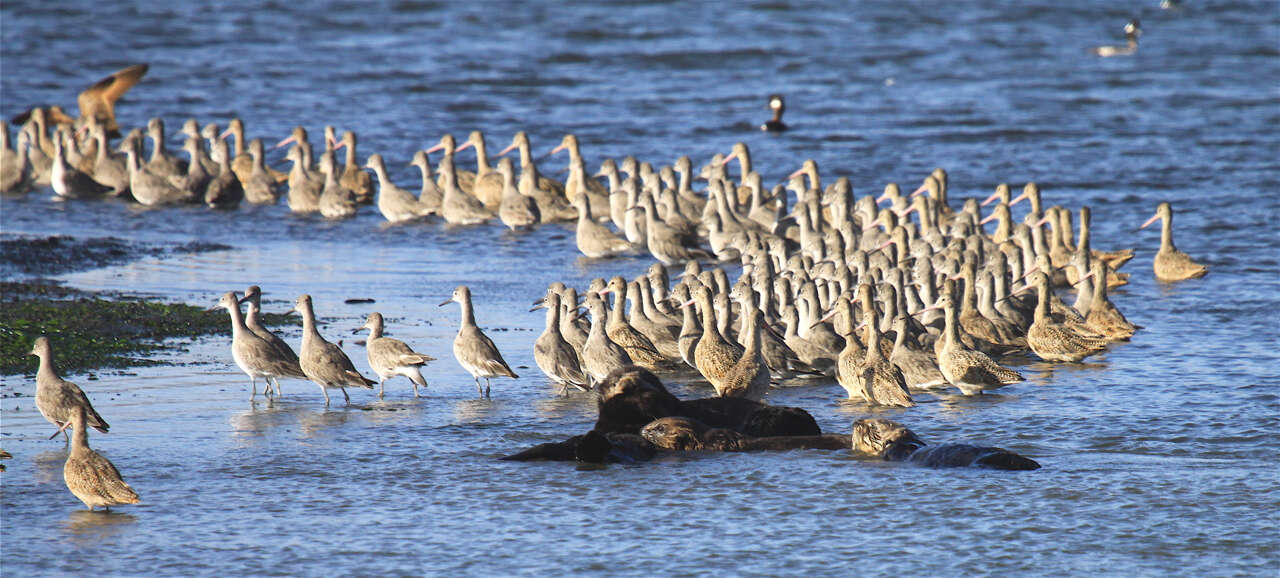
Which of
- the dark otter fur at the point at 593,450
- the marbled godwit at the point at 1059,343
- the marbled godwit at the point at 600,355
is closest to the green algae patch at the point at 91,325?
the marbled godwit at the point at 600,355

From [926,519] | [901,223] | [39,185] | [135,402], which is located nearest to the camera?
[926,519]

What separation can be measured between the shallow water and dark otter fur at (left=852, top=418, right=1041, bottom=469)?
0.49 feet

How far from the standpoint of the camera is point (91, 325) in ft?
40.6

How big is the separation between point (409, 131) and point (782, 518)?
66.1ft

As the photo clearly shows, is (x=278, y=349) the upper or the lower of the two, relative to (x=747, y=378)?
upper

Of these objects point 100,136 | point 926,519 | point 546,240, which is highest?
point 100,136

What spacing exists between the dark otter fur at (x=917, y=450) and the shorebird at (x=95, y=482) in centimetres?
381

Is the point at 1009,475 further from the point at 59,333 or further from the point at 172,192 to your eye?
the point at 172,192

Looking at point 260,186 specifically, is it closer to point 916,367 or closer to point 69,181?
point 69,181

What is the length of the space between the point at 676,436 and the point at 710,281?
13.9 feet

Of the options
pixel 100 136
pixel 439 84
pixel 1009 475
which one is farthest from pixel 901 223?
pixel 439 84

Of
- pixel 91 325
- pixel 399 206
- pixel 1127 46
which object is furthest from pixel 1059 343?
pixel 1127 46

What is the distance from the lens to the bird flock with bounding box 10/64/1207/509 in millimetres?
11273

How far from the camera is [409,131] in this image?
90.7 ft
